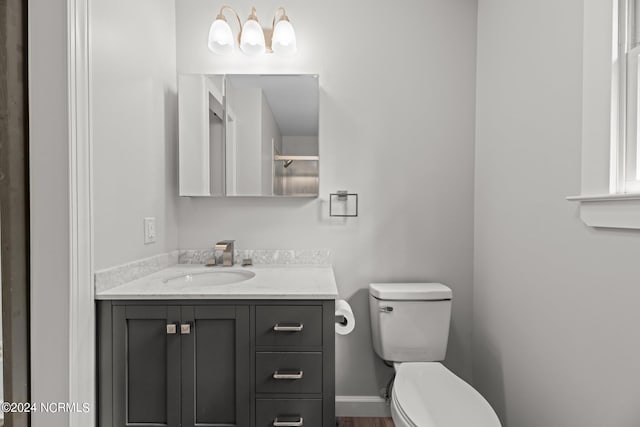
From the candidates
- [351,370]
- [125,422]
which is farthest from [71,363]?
[351,370]

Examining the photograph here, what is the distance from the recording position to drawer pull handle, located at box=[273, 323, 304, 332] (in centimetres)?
129

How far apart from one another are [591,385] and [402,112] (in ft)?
4.64

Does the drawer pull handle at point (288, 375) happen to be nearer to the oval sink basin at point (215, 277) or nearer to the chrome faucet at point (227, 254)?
the oval sink basin at point (215, 277)

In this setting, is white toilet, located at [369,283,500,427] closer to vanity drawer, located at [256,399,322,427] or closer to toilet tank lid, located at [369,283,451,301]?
toilet tank lid, located at [369,283,451,301]

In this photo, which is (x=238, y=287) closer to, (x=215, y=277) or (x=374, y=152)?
(x=215, y=277)

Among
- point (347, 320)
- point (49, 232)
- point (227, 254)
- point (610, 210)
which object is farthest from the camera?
point (227, 254)

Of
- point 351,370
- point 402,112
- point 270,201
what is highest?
point 402,112

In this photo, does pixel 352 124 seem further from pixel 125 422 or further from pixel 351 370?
pixel 125 422

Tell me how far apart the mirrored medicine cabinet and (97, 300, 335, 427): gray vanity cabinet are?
0.73m

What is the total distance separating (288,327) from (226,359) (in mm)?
265

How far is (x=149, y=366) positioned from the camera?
1.31 metres

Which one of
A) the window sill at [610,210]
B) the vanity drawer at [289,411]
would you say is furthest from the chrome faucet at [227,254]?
the window sill at [610,210]

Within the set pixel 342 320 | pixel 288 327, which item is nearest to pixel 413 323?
pixel 342 320

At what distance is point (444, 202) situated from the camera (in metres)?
1.93
